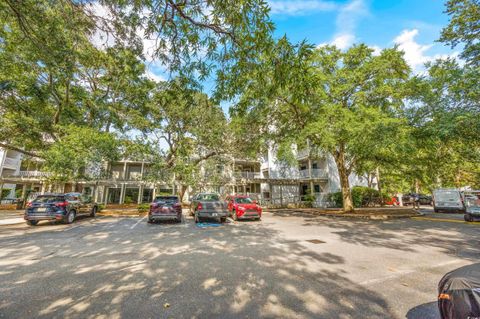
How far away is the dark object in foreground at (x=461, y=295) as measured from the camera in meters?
1.85

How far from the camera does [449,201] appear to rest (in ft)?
59.8

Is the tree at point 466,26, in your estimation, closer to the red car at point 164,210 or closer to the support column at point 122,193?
the red car at point 164,210

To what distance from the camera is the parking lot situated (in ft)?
9.85

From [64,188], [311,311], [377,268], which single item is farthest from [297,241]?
[64,188]

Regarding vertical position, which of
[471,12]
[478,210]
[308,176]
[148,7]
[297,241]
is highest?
[471,12]

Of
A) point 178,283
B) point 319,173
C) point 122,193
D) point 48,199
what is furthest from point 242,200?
point 122,193

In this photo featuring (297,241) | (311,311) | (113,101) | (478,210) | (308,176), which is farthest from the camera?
(308,176)

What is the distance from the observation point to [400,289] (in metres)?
3.66

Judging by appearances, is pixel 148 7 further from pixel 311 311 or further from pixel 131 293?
pixel 311 311

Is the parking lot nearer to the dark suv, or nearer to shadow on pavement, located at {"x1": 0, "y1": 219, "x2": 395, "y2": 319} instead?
shadow on pavement, located at {"x1": 0, "y1": 219, "x2": 395, "y2": 319}

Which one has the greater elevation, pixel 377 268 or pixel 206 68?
pixel 206 68

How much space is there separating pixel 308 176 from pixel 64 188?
28.3m

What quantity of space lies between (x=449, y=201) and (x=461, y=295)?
2365 centimetres

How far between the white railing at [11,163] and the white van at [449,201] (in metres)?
48.7
